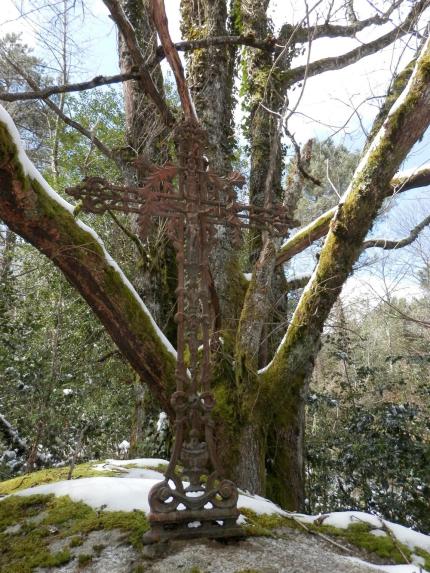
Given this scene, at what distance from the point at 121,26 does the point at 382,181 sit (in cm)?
257

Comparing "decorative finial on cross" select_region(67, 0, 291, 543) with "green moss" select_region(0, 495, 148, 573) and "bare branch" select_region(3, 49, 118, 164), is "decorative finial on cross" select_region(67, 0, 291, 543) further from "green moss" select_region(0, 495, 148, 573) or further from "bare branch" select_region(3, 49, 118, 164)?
"bare branch" select_region(3, 49, 118, 164)

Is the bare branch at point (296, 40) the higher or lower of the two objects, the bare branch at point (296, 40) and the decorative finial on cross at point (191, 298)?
the higher

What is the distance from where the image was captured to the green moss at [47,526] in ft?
6.35

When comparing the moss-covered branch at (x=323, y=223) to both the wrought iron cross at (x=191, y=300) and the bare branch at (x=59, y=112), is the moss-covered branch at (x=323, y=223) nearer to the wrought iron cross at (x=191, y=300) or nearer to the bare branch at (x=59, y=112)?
the wrought iron cross at (x=191, y=300)

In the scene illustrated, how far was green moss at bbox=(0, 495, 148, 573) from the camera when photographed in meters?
1.93

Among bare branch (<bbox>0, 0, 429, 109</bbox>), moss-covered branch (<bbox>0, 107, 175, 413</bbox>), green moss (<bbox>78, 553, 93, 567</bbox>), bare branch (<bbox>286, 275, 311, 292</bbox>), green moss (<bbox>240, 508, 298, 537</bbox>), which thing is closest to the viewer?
green moss (<bbox>78, 553, 93, 567</bbox>)

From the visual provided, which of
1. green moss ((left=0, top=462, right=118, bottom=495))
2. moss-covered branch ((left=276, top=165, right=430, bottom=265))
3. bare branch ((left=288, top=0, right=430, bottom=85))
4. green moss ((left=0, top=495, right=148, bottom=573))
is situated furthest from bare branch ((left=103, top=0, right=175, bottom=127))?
green moss ((left=0, top=495, right=148, bottom=573))

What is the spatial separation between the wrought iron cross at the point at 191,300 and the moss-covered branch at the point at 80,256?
28.5 inches

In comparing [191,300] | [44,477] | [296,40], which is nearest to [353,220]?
[191,300]

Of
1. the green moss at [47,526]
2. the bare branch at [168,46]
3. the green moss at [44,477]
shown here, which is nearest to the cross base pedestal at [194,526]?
the green moss at [47,526]

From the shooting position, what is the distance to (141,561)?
1.87 meters

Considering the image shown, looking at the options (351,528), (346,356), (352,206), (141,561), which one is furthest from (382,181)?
(346,356)

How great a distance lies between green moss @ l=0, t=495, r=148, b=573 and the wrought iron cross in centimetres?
25

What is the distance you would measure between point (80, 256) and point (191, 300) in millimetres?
1262
